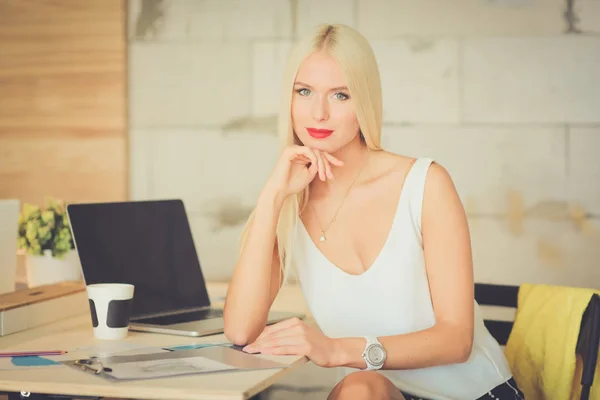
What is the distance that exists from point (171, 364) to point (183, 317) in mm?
487

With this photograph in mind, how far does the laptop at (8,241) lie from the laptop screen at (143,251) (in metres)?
0.15

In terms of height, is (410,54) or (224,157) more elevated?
(410,54)

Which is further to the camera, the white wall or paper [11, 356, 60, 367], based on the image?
the white wall

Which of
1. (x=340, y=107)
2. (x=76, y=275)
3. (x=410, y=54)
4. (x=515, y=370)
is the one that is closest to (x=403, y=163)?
(x=340, y=107)

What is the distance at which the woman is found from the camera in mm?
1607

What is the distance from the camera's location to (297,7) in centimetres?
289

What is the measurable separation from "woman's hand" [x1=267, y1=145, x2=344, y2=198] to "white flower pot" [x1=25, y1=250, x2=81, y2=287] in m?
0.66

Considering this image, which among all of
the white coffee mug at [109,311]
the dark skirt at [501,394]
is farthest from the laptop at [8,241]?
the dark skirt at [501,394]

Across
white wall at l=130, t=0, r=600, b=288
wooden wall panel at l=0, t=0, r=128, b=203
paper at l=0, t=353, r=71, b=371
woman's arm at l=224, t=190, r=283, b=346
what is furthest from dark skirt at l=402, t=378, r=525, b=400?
wooden wall panel at l=0, t=0, r=128, b=203

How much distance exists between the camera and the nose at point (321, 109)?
1727 millimetres

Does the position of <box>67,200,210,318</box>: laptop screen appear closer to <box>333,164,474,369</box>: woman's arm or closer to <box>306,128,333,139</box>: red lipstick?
<box>306,128,333,139</box>: red lipstick

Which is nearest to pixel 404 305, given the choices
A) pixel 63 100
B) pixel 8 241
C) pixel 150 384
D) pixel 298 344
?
pixel 298 344

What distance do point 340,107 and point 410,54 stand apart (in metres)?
1.17

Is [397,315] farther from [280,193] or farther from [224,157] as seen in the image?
[224,157]
